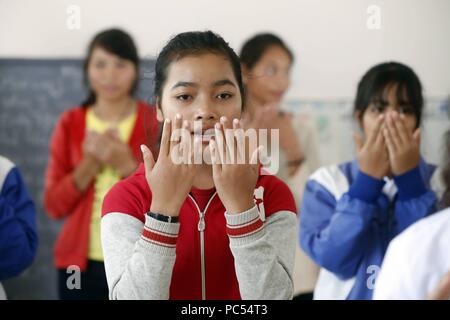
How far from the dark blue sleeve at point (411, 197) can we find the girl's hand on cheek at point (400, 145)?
0.02 meters

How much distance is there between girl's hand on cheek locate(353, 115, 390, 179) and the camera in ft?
4.64

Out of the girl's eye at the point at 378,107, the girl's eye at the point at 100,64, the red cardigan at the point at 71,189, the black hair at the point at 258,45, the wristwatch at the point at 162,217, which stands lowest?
the red cardigan at the point at 71,189

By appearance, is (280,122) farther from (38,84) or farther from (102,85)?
(38,84)

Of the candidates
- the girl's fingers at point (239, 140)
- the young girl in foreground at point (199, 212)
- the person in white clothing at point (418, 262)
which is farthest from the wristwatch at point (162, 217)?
the person in white clothing at point (418, 262)

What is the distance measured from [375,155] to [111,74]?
3.21 ft

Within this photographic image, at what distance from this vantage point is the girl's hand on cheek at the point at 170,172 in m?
0.89

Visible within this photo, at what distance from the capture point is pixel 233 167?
89 cm

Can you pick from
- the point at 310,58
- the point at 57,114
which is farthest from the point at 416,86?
the point at 57,114

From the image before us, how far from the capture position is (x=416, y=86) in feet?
4.95

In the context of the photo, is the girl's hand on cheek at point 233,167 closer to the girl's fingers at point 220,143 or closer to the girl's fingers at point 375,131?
the girl's fingers at point 220,143

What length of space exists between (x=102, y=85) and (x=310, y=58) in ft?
2.30

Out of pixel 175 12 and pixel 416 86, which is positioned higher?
pixel 175 12

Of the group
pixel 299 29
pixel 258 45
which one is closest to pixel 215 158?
pixel 258 45

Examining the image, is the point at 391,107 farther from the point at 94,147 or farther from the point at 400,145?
the point at 94,147
